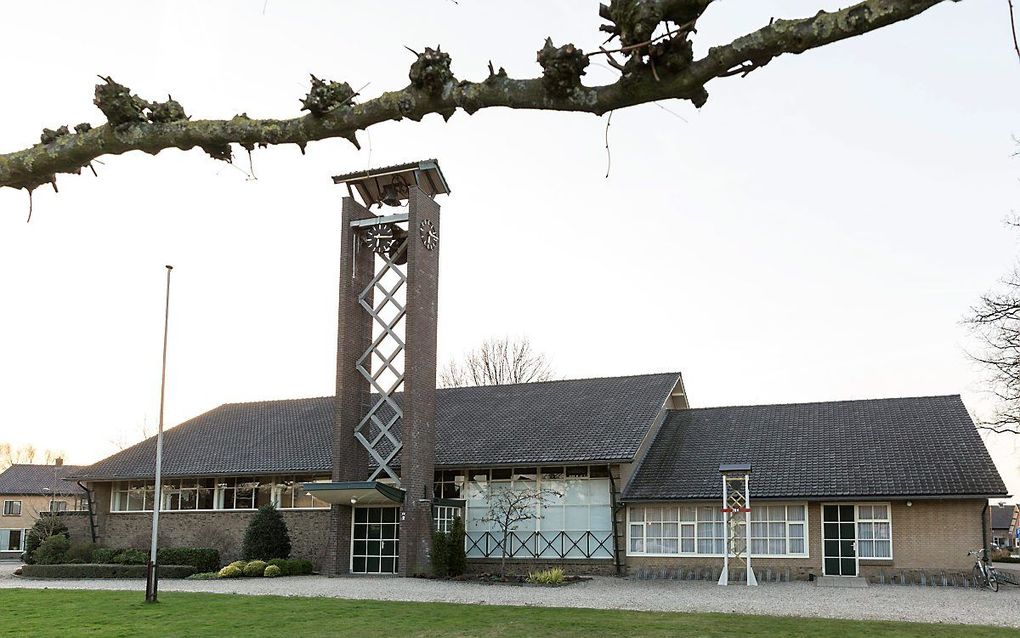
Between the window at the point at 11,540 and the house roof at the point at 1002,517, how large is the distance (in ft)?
238

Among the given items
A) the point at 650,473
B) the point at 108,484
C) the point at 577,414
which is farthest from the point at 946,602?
the point at 108,484

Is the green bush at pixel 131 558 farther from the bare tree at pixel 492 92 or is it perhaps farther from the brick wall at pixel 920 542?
the bare tree at pixel 492 92

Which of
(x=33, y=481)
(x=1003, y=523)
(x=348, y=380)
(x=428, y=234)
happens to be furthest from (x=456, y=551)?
(x=1003, y=523)

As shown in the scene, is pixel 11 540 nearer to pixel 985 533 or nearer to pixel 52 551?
pixel 52 551

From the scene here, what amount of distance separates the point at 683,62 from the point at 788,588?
20502mm

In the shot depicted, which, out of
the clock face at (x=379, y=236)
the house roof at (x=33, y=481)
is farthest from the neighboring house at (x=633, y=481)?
the house roof at (x=33, y=481)

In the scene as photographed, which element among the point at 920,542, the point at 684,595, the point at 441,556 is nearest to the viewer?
the point at 684,595

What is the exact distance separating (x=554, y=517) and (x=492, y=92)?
24.3m

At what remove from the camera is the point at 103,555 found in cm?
3056

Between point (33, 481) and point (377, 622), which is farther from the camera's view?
point (33, 481)

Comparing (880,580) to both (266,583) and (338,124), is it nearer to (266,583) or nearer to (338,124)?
(266,583)

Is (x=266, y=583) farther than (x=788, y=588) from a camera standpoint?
Yes

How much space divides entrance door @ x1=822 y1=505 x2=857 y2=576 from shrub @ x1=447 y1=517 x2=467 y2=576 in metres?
9.31

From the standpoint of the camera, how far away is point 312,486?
26.9 m
